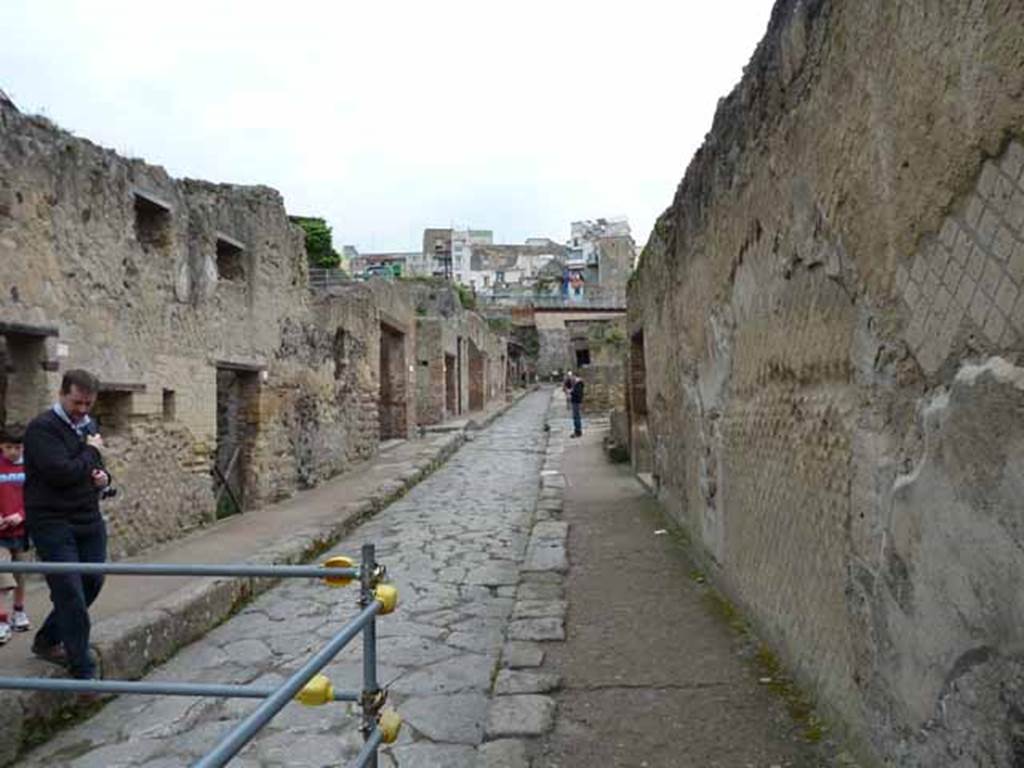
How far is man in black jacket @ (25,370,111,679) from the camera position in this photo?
3.60 metres

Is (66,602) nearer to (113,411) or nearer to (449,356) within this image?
(113,411)

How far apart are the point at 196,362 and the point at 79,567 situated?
5.66 m

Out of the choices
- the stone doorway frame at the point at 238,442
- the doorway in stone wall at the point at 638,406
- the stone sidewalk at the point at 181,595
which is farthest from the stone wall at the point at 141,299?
the doorway in stone wall at the point at 638,406

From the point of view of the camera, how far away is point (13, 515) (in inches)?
165

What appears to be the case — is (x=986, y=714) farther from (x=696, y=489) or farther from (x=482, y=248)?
(x=482, y=248)

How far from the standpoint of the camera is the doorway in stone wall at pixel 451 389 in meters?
22.8

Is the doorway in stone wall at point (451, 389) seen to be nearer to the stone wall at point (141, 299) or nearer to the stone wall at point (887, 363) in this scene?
the stone wall at point (141, 299)

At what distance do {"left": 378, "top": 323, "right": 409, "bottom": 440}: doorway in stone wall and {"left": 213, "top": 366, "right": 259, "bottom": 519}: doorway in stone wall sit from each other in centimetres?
734

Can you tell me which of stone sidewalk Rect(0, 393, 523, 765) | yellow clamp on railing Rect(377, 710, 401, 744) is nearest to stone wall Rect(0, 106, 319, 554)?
stone sidewalk Rect(0, 393, 523, 765)

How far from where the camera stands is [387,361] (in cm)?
1709

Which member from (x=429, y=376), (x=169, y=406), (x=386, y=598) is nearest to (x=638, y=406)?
(x=169, y=406)

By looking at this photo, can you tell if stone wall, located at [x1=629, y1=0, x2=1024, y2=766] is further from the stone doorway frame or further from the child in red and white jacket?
the stone doorway frame

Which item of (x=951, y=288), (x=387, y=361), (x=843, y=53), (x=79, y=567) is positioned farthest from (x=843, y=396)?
(x=387, y=361)

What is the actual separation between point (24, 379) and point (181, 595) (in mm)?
1944
